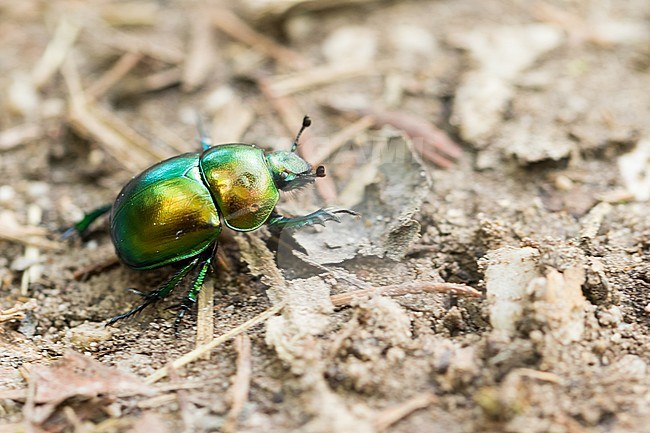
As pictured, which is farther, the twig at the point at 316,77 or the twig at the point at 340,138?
the twig at the point at 316,77

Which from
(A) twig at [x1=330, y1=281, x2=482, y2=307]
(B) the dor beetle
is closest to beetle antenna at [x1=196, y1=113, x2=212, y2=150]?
(B) the dor beetle

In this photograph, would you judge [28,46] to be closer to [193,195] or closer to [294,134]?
[294,134]

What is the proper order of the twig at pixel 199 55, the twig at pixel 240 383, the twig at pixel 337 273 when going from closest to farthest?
the twig at pixel 240 383
the twig at pixel 337 273
the twig at pixel 199 55

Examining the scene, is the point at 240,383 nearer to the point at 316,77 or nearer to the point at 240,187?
the point at 240,187

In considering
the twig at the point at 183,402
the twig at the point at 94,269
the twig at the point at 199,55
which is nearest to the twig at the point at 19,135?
the twig at the point at 199,55

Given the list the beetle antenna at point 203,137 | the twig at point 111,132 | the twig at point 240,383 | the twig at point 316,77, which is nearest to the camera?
the twig at point 240,383

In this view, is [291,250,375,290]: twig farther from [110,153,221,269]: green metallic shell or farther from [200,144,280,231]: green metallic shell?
[110,153,221,269]: green metallic shell

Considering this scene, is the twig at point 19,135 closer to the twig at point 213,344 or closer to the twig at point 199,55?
the twig at point 199,55
